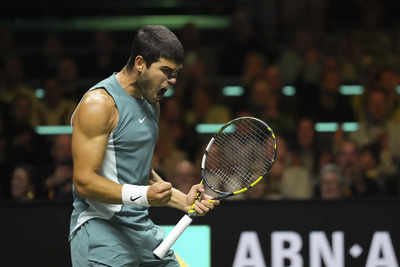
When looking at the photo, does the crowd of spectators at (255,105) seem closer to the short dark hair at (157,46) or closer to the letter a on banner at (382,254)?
the letter a on banner at (382,254)

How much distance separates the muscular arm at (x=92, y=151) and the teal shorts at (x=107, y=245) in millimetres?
250

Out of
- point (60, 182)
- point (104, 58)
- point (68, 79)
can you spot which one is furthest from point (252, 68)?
→ point (60, 182)

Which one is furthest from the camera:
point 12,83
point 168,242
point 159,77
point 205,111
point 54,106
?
point 12,83

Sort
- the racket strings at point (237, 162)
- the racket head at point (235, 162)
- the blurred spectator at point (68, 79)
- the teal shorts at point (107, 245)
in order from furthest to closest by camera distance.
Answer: the blurred spectator at point (68, 79), the racket strings at point (237, 162), the racket head at point (235, 162), the teal shorts at point (107, 245)

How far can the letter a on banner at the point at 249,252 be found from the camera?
4922 mm

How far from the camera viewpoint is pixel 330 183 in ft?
18.8

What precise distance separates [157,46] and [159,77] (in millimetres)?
131

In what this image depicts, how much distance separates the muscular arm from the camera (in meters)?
3.16

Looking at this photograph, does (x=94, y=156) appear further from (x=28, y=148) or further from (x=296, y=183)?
(x=28, y=148)

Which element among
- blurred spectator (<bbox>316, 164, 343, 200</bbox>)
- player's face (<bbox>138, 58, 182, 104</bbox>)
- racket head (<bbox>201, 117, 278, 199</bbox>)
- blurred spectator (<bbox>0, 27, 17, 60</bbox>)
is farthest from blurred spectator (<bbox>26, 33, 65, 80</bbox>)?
player's face (<bbox>138, 58, 182, 104</bbox>)

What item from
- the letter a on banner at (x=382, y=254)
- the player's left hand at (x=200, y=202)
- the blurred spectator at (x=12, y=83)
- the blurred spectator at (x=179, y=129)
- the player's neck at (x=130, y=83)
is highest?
the player's neck at (x=130, y=83)

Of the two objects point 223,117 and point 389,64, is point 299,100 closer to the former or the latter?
point 223,117

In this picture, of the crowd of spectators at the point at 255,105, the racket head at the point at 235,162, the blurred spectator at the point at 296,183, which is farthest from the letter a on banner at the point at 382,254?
the blurred spectator at the point at 296,183

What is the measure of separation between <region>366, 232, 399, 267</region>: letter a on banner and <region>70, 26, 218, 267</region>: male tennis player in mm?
1773
